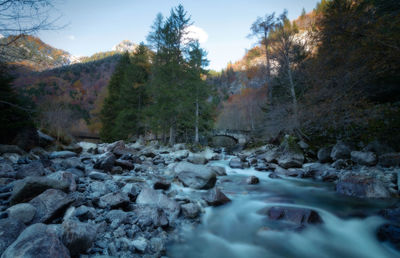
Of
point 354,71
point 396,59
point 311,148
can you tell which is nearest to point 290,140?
point 311,148

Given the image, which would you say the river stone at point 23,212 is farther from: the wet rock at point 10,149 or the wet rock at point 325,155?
the wet rock at point 325,155

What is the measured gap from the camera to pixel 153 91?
16.1 m

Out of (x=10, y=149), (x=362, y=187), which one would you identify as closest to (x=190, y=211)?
(x=362, y=187)

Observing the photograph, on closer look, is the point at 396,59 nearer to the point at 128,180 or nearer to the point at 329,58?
the point at 329,58

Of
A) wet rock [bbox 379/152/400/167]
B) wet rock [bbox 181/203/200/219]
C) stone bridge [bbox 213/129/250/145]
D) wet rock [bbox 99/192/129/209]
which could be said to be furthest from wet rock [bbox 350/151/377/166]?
stone bridge [bbox 213/129/250/145]

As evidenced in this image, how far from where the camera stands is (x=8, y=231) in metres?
1.93

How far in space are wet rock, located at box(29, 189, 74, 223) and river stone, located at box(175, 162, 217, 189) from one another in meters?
3.14

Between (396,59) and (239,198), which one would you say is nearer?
(239,198)

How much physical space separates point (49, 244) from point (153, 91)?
1531 cm

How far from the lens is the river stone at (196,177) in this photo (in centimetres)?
546

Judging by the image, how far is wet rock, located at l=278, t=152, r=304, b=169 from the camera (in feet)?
30.8

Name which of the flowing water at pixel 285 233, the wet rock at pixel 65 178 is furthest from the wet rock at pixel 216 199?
the wet rock at pixel 65 178

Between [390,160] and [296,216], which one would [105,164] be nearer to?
[296,216]

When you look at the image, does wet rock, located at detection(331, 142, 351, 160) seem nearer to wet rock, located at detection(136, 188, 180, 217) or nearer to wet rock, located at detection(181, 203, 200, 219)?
wet rock, located at detection(181, 203, 200, 219)
